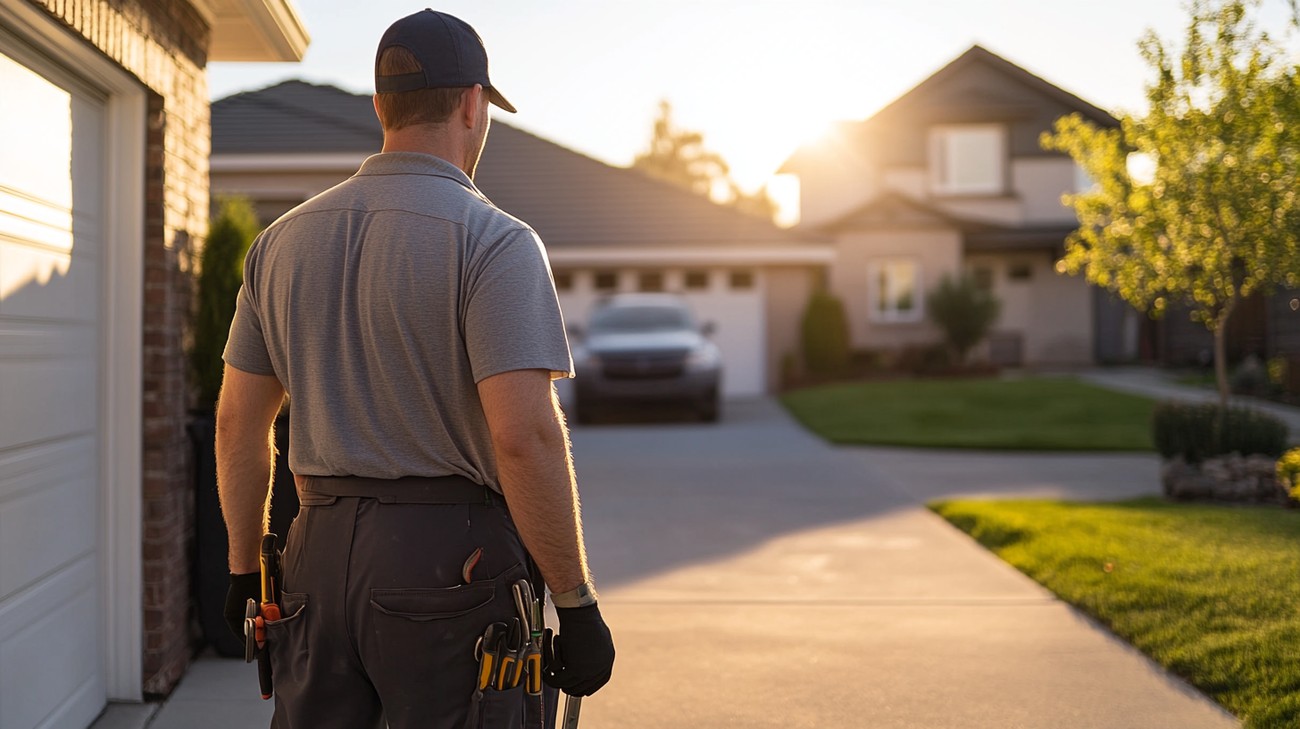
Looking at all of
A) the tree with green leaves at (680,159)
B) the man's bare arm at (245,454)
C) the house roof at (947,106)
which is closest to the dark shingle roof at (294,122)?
the man's bare arm at (245,454)

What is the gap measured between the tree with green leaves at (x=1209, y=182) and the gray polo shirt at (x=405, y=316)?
7.88m

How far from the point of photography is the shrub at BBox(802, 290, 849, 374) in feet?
77.1

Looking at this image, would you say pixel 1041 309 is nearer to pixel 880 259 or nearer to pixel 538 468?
pixel 880 259

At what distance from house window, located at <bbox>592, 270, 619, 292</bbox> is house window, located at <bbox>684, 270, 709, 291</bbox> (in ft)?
4.48

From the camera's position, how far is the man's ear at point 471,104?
2369 mm

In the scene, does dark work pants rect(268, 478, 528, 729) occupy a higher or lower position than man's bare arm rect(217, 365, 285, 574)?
lower

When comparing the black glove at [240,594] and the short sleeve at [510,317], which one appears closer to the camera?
the short sleeve at [510,317]

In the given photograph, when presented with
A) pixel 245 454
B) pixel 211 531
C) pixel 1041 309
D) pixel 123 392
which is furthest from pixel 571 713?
pixel 1041 309

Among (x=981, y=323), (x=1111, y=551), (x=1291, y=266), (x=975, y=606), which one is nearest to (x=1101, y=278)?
(x=1291, y=266)

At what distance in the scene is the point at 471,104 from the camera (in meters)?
2.39

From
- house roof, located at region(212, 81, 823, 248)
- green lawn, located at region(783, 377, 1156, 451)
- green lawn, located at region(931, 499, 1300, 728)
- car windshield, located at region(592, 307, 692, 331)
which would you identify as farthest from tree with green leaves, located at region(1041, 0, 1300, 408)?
house roof, located at region(212, 81, 823, 248)

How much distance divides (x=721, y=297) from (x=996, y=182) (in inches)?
397

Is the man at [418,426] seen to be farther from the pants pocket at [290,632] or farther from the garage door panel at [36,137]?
the garage door panel at [36,137]

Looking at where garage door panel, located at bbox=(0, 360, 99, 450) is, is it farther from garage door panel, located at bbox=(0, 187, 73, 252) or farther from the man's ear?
the man's ear
